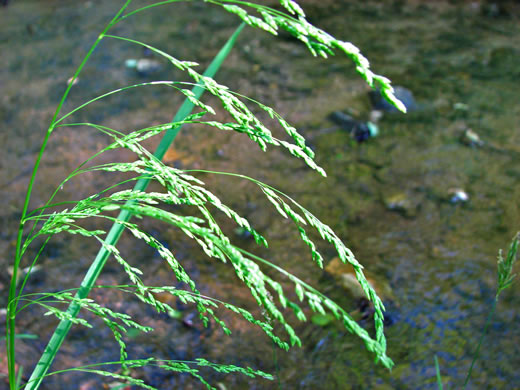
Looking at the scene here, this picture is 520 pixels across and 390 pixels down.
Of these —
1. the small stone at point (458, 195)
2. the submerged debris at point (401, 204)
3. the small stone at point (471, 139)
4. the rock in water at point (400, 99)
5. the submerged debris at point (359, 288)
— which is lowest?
the submerged debris at point (359, 288)

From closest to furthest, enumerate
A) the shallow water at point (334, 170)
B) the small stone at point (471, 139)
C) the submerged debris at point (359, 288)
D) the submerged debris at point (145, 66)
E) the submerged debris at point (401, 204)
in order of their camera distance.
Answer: the shallow water at point (334, 170), the submerged debris at point (359, 288), the submerged debris at point (401, 204), the small stone at point (471, 139), the submerged debris at point (145, 66)

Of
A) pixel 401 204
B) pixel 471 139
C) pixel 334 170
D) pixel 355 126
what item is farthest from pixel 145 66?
pixel 471 139

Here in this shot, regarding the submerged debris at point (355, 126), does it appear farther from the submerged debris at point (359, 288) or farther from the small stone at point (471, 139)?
the submerged debris at point (359, 288)

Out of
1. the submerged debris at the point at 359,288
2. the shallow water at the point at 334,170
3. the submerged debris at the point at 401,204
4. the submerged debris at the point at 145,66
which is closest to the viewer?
the shallow water at the point at 334,170

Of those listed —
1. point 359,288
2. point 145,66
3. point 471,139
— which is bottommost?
point 359,288

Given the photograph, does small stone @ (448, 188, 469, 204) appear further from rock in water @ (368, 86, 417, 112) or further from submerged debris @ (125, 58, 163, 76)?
submerged debris @ (125, 58, 163, 76)

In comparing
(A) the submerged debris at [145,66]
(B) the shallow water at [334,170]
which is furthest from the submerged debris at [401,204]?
(A) the submerged debris at [145,66]

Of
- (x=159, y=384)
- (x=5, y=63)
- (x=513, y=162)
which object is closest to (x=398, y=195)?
(x=513, y=162)

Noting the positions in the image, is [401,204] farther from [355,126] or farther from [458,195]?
[355,126]
